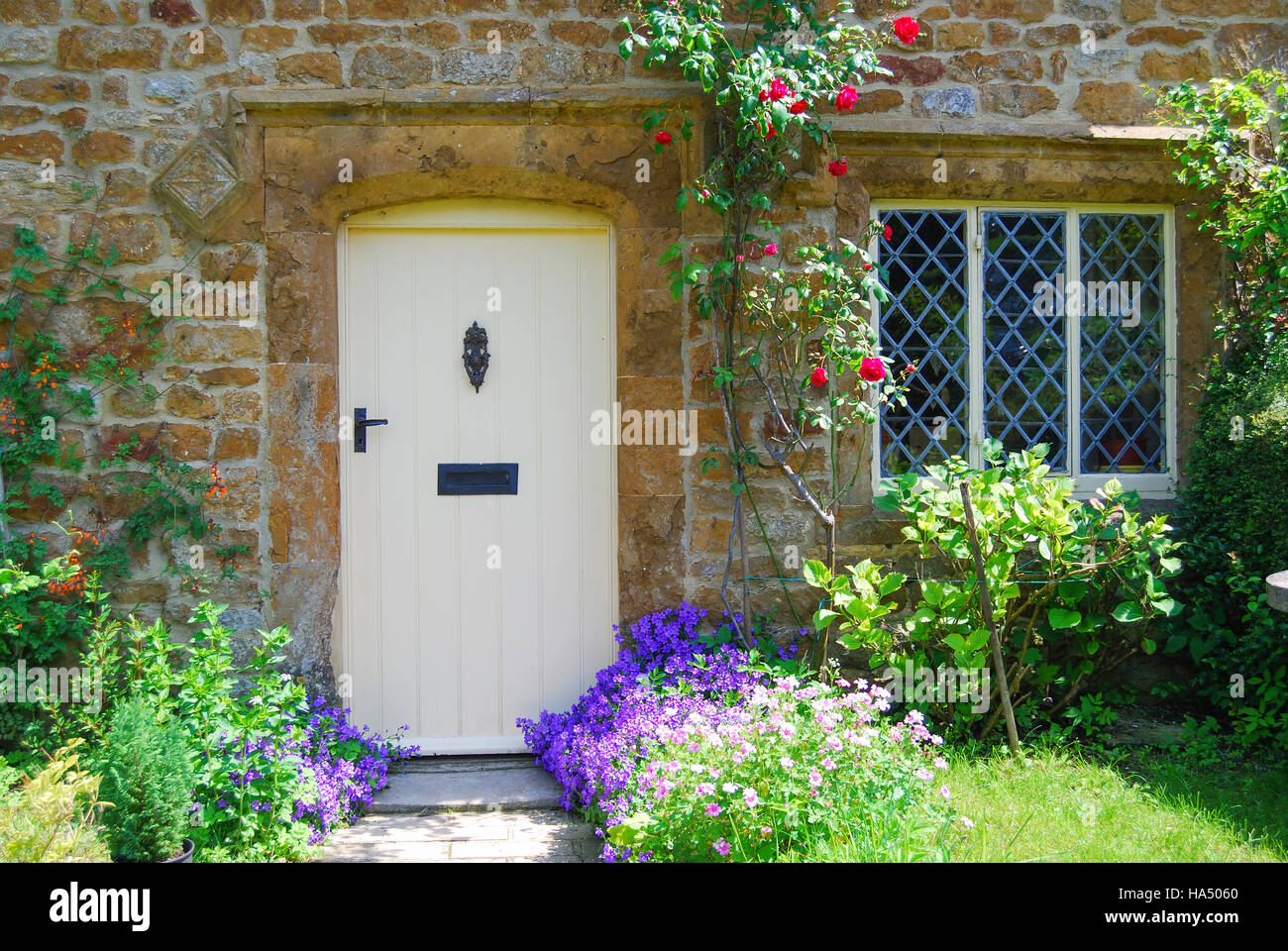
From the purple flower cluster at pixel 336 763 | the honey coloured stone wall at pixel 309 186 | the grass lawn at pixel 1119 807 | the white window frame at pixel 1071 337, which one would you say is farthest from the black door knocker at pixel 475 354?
the grass lawn at pixel 1119 807

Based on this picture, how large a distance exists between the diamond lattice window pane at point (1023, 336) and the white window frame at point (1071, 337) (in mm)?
36

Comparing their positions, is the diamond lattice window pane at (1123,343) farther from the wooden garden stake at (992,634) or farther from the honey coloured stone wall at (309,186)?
the wooden garden stake at (992,634)

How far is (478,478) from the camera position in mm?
4445

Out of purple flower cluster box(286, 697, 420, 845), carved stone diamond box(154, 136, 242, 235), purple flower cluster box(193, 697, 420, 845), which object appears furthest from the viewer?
carved stone diamond box(154, 136, 242, 235)

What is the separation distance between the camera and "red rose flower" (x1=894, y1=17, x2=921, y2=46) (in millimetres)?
4055

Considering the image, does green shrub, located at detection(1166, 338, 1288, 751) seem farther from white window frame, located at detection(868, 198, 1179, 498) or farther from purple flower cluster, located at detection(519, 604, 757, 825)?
purple flower cluster, located at detection(519, 604, 757, 825)

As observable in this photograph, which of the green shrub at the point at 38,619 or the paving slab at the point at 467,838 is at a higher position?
the green shrub at the point at 38,619

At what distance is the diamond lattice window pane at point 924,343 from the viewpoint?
457cm

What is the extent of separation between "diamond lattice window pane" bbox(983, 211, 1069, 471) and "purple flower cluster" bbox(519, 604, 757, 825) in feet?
5.84

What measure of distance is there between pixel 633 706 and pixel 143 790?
5.63 ft

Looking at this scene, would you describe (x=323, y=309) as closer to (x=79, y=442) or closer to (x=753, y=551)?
(x=79, y=442)

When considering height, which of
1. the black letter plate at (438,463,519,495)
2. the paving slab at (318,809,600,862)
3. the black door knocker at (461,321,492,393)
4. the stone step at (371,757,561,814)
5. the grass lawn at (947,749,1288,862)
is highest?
the black door knocker at (461,321,492,393)

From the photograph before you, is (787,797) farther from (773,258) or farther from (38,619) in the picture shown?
(38,619)

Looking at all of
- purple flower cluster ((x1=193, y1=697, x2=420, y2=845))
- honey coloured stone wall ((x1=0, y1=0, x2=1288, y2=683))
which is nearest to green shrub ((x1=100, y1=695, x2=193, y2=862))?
purple flower cluster ((x1=193, y1=697, x2=420, y2=845))
